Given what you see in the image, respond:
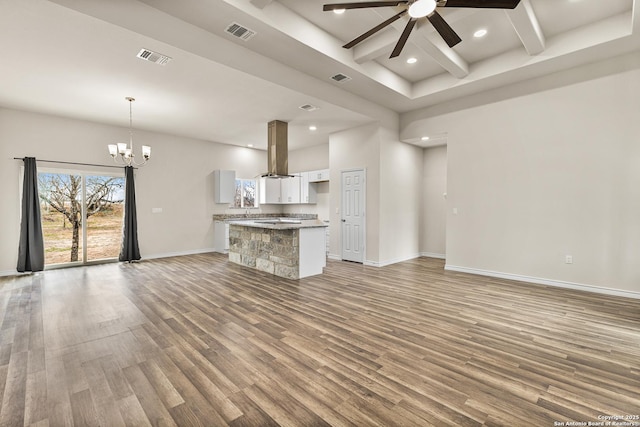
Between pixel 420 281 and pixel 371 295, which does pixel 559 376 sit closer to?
pixel 371 295

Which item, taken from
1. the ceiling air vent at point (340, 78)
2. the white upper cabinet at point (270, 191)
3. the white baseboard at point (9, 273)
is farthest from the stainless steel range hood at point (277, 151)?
the white baseboard at point (9, 273)

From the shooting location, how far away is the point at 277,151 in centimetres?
595

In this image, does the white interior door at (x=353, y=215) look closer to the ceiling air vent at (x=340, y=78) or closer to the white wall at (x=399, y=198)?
the white wall at (x=399, y=198)

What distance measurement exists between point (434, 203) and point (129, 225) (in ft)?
24.2

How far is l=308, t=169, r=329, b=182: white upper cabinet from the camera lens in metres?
8.08

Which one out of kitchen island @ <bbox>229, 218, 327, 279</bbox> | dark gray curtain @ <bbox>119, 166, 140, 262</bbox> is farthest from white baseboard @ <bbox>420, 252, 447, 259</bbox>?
dark gray curtain @ <bbox>119, 166, 140, 262</bbox>

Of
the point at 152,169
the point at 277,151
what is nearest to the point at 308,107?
the point at 277,151

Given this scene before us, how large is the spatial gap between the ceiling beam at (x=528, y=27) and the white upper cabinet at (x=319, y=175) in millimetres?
5021

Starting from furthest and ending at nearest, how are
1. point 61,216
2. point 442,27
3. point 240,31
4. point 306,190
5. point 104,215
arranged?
point 306,190 < point 104,215 < point 61,216 < point 240,31 < point 442,27

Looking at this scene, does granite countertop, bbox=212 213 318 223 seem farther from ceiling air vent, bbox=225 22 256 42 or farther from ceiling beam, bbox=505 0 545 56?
ceiling beam, bbox=505 0 545 56

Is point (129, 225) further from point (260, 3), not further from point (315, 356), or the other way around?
point (315, 356)

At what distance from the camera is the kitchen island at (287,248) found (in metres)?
5.00

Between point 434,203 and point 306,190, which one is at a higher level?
point 306,190

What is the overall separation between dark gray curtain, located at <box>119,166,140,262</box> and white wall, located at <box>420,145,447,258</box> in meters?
7.01
